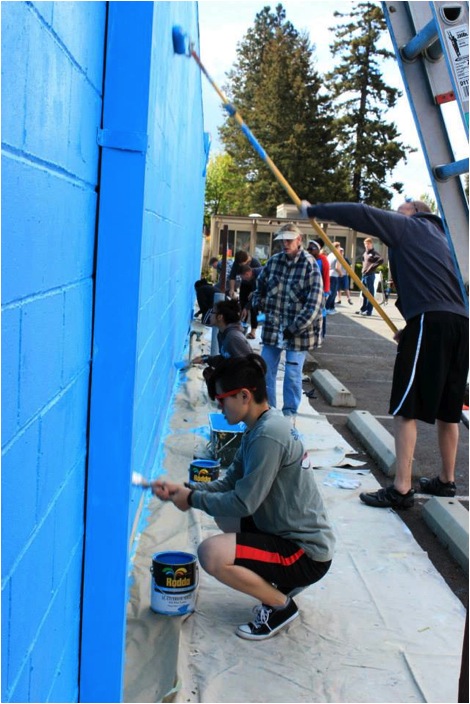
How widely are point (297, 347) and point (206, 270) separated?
885 inches

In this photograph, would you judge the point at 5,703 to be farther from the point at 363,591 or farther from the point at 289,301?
the point at 289,301

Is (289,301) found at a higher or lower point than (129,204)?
lower

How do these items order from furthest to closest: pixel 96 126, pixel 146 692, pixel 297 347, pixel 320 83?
pixel 320 83 < pixel 297 347 < pixel 146 692 < pixel 96 126

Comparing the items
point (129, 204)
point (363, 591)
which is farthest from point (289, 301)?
point (129, 204)

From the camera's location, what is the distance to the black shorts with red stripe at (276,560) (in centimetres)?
350

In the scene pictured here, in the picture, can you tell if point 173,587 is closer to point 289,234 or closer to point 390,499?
point 390,499

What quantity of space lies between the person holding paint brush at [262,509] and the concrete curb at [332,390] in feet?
17.3

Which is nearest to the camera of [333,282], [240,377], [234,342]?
[240,377]

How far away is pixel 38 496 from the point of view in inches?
73.0

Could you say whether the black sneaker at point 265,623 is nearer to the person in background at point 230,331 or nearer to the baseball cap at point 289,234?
the person in background at point 230,331

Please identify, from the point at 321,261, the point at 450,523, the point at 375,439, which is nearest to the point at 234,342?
the point at 375,439

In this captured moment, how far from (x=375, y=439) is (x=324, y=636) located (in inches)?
131

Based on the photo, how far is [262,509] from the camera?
3568 millimetres

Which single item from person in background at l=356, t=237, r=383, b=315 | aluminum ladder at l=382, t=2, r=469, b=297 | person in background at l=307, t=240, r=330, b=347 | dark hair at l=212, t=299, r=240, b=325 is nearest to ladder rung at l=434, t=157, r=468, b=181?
aluminum ladder at l=382, t=2, r=469, b=297
